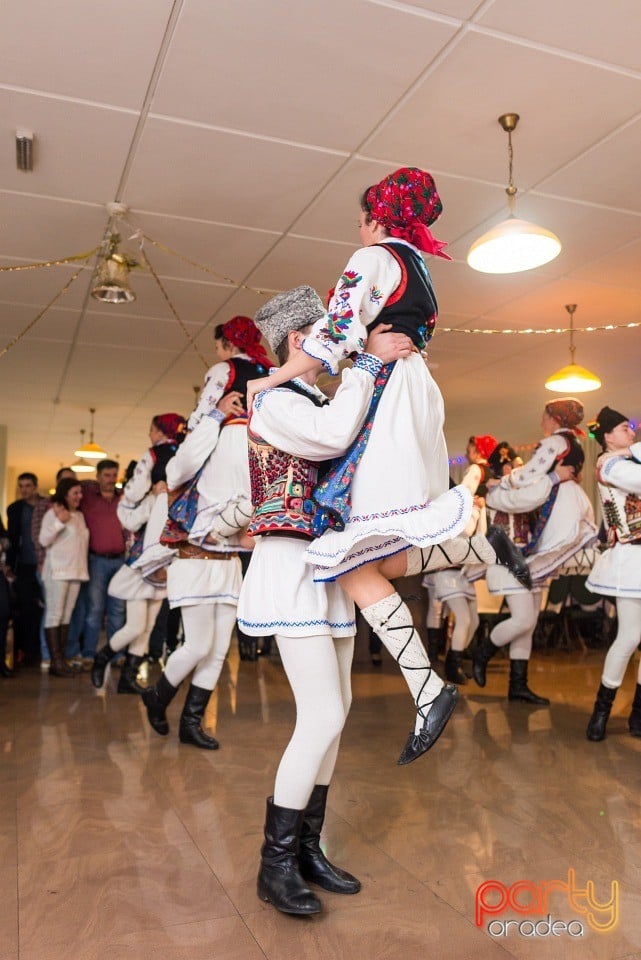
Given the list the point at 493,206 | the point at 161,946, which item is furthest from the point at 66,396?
the point at 161,946

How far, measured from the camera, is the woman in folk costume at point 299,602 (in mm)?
1669

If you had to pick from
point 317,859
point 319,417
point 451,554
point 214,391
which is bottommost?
point 317,859

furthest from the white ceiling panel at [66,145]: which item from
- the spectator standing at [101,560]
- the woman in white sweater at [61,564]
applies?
the spectator standing at [101,560]

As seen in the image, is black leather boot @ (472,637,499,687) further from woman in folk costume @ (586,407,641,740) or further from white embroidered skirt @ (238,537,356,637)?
white embroidered skirt @ (238,537,356,637)

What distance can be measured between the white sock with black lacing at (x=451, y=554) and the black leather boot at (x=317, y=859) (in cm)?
61

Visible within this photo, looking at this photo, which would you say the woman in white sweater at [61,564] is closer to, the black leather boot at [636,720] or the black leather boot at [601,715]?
the black leather boot at [601,715]

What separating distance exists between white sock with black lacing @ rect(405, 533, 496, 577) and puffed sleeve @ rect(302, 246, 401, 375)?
45 cm

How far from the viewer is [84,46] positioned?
2867 mm

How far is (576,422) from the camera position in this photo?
14.7 feet

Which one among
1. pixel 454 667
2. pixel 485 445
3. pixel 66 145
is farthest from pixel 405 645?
pixel 485 445

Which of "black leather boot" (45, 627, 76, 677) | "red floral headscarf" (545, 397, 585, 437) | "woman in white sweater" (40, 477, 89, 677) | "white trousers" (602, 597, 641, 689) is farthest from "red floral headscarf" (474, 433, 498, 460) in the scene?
"black leather boot" (45, 627, 76, 677)

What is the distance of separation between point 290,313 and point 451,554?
28.1 inches

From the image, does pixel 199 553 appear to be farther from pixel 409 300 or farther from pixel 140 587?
pixel 409 300

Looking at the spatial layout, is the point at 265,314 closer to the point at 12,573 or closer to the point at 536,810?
the point at 536,810
